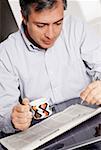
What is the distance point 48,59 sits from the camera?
1574mm

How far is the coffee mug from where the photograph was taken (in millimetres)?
1151

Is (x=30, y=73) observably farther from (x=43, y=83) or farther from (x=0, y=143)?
(x=0, y=143)

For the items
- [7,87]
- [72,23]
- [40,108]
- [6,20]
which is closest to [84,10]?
[72,23]

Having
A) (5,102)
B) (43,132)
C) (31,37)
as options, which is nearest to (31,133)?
(43,132)

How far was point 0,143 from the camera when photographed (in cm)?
107

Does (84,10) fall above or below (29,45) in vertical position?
below

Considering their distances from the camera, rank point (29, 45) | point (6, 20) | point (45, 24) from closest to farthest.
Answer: point (45, 24), point (29, 45), point (6, 20)

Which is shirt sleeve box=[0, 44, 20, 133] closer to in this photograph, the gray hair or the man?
the man

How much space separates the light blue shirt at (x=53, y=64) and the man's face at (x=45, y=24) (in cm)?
10

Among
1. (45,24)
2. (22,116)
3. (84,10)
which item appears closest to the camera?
(22,116)

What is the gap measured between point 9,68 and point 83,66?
436mm

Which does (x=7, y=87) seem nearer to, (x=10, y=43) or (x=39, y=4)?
(x=10, y=43)

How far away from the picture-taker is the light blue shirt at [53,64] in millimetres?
1504

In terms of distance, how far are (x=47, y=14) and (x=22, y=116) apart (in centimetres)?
51
